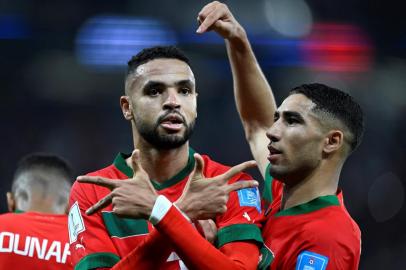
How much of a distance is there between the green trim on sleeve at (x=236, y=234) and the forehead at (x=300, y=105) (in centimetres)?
54

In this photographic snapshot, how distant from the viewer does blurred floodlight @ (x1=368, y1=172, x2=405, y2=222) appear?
691cm

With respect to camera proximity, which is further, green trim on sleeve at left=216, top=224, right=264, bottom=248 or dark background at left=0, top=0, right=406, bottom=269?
dark background at left=0, top=0, right=406, bottom=269

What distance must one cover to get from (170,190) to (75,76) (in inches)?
176

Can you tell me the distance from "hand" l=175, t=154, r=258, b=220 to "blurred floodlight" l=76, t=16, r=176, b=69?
4.71m

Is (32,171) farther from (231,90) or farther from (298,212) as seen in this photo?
(231,90)

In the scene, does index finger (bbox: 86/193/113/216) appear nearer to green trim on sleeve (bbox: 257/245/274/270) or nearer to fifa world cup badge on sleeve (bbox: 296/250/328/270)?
green trim on sleeve (bbox: 257/245/274/270)

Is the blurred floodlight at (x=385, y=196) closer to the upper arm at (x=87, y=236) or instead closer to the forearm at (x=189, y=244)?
the upper arm at (x=87, y=236)

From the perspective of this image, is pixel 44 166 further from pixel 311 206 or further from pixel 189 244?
pixel 189 244

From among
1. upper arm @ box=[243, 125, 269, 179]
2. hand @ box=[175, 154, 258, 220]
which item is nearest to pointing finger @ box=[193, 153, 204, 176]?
hand @ box=[175, 154, 258, 220]

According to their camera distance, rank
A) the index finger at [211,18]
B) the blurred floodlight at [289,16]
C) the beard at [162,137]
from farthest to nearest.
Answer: the blurred floodlight at [289,16]
the index finger at [211,18]
the beard at [162,137]

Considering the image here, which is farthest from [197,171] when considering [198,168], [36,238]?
[36,238]

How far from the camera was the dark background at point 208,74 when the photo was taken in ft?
22.6

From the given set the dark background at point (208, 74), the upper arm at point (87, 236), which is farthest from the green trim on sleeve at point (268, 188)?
the dark background at point (208, 74)

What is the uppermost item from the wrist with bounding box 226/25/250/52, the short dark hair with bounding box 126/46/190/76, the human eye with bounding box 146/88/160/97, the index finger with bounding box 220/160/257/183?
the wrist with bounding box 226/25/250/52
